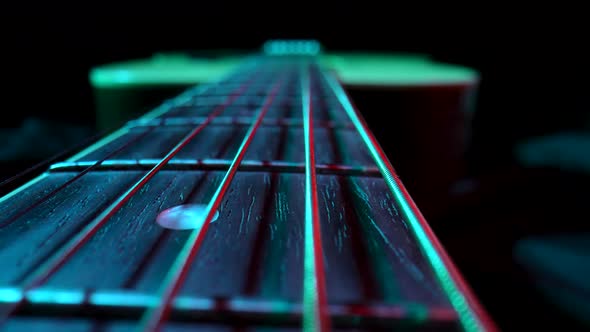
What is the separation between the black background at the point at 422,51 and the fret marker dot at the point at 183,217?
116 cm

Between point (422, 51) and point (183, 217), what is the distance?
11.1 feet

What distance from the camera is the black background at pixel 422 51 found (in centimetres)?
197

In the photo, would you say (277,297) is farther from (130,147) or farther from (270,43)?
(270,43)

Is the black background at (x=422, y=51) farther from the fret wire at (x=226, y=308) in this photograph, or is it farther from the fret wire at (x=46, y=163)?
the fret wire at (x=226, y=308)

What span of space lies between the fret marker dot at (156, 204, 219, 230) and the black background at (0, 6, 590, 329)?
1.16m

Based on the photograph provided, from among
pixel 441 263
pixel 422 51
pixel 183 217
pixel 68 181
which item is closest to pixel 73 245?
pixel 183 217

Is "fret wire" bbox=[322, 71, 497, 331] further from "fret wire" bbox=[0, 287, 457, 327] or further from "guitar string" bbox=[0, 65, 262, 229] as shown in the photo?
"guitar string" bbox=[0, 65, 262, 229]

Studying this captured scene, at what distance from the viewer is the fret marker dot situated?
469mm

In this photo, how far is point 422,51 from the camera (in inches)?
138

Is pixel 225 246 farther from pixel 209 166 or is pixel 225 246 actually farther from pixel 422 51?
pixel 422 51

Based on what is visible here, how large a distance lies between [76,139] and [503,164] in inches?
93.9

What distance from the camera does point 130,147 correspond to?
77cm

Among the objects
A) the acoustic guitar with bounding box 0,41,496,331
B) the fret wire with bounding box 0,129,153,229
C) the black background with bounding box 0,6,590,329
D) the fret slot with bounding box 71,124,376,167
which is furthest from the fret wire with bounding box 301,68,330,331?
the black background with bounding box 0,6,590,329

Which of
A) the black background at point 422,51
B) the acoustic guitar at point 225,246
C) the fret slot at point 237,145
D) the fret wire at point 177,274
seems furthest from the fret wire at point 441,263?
the black background at point 422,51
